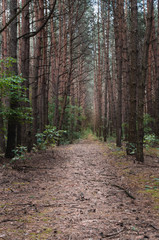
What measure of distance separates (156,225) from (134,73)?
5312 mm

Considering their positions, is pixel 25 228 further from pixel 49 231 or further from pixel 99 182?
pixel 99 182

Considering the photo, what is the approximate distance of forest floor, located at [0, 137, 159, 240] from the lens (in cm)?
224

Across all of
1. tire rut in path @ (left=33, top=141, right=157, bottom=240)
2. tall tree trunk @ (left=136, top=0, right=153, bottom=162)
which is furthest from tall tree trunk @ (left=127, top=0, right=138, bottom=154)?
tire rut in path @ (left=33, top=141, right=157, bottom=240)

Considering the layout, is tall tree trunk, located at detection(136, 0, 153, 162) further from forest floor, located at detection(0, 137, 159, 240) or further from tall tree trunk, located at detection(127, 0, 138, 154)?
forest floor, located at detection(0, 137, 159, 240)

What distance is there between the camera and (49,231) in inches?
89.4

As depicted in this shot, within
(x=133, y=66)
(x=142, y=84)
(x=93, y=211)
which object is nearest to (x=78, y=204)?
(x=93, y=211)

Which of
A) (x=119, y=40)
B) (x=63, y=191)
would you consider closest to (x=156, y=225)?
(x=63, y=191)

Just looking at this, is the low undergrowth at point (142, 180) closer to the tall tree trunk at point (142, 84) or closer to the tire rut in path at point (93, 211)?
the tire rut in path at point (93, 211)

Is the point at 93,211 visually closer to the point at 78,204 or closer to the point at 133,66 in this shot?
the point at 78,204

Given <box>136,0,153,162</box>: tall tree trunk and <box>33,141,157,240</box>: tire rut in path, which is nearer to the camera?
<box>33,141,157,240</box>: tire rut in path

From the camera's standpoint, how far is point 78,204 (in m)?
3.14

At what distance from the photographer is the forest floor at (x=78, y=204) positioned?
2236 millimetres

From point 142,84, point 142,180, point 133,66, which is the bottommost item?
point 142,180

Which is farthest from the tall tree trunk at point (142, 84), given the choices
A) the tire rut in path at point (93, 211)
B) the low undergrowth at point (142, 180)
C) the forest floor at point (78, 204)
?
the tire rut in path at point (93, 211)
